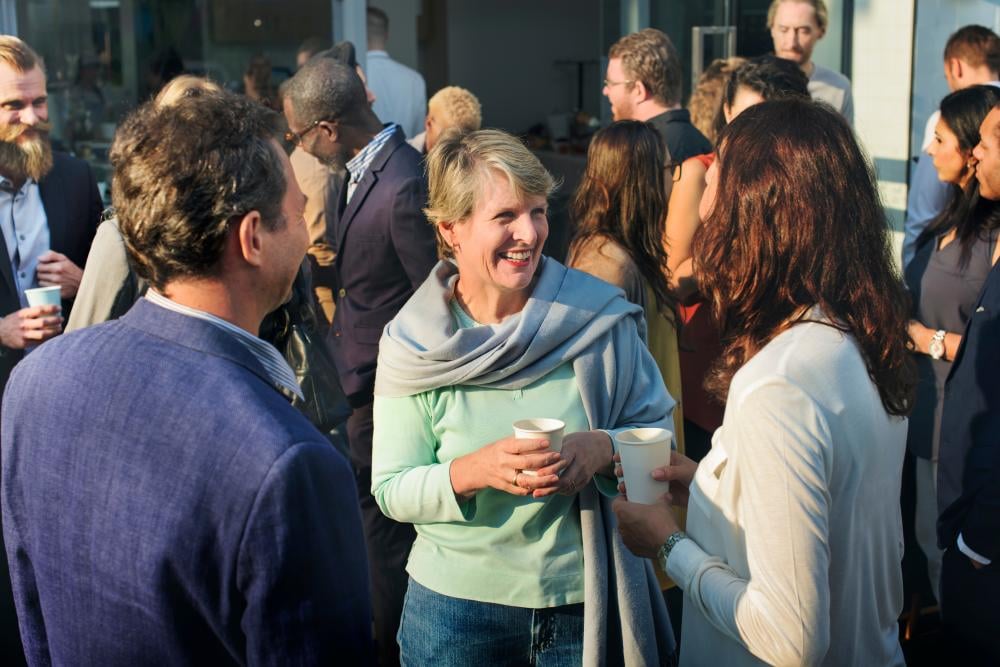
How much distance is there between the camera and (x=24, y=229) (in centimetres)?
354

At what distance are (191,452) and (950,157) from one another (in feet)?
12.1

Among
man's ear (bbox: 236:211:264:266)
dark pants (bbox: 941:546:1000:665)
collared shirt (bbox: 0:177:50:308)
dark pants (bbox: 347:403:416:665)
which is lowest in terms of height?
dark pants (bbox: 347:403:416:665)

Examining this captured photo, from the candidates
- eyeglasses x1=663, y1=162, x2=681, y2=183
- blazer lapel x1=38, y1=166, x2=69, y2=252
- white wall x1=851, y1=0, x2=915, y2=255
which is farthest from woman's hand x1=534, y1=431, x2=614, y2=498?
white wall x1=851, y1=0, x2=915, y2=255

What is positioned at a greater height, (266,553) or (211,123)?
(211,123)

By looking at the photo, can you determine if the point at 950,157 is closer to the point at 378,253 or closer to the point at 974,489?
the point at 974,489

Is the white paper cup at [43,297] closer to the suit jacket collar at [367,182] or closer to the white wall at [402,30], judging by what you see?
the suit jacket collar at [367,182]

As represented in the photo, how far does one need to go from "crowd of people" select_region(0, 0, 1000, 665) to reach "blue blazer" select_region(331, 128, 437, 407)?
0.01 m

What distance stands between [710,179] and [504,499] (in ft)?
2.73

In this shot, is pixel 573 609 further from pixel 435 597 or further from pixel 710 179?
pixel 710 179

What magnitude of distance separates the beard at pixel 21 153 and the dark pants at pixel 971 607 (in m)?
2.99

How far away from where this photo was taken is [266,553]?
1357mm

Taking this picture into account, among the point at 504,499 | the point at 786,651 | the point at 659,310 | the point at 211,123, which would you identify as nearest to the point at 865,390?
the point at 786,651

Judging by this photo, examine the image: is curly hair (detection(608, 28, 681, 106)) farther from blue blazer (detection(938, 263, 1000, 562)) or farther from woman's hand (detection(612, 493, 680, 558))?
woman's hand (detection(612, 493, 680, 558))

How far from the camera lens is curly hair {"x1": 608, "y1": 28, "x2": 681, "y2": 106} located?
5004 mm
